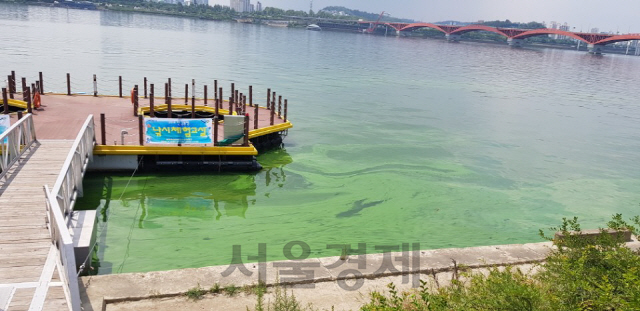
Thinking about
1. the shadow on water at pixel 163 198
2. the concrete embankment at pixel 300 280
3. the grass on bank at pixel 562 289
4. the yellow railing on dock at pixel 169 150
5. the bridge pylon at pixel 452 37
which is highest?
the bridge pylon at pixel 452 37

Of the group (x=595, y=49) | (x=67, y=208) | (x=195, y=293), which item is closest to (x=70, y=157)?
(x=67, y=208)

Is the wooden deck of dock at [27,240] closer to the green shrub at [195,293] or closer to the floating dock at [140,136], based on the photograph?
the green shrub at [195,293]

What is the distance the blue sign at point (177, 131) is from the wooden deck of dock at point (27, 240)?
3.82 metres

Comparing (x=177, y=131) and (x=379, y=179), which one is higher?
(x=177, y=131)

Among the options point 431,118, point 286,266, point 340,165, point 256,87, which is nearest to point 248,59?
A: point 256,87

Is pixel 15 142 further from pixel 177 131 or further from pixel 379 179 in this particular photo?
pixel 379 179

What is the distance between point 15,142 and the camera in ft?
41.7

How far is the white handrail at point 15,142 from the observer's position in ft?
37.7

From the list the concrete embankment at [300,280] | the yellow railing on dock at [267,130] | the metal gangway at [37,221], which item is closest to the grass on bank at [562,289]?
the concrete embankment at [300,280]

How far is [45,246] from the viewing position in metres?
8.27

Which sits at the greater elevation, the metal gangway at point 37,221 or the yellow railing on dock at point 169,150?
the metal gangway at point 37,221

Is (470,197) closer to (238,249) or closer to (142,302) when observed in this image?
(238,249)

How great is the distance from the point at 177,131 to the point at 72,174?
571 cm

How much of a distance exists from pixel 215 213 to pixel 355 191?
4.96 metres
